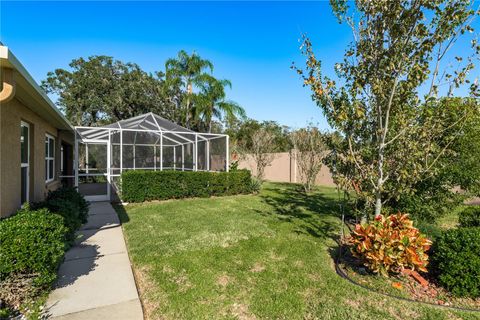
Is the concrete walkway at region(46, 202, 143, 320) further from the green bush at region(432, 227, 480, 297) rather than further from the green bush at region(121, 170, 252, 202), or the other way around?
the green bush at region(121, 170, 252, 202)

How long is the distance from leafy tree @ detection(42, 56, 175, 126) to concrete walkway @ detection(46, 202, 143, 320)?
1733 cm

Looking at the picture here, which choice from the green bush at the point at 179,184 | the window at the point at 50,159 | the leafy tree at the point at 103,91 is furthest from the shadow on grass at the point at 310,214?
the leafy tree at the point at 103,91

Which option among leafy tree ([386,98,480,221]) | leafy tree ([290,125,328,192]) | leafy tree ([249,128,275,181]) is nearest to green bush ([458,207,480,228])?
leafy tree ([386,98,480,221])

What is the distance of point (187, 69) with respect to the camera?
1784cm

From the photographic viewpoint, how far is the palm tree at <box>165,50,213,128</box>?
57.9 feet

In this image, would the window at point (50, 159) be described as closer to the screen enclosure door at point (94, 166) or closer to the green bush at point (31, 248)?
the screen enclosure door at point (94, 166)

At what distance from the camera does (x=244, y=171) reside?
11430mm

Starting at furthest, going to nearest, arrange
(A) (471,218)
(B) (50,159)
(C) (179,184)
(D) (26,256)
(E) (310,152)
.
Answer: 1. (E) (310,152)
2. (C) (179,184)
3. (B) (50,159)
4. (A) (471,218)
5. (D) (26,256)

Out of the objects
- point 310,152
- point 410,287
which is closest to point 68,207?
point 410,287

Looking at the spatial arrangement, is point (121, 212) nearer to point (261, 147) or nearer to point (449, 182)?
point (449, 182)

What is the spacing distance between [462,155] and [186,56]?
16.2 metres

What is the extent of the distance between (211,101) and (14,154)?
14360mm

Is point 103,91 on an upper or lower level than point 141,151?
upper

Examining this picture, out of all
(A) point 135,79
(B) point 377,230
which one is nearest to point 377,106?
(B) point 377,230
